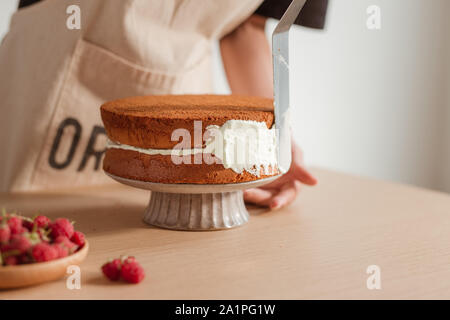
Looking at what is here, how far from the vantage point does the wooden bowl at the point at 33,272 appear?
510mm

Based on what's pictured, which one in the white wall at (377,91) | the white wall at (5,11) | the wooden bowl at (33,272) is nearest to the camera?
the wooden bowl at (33,272)

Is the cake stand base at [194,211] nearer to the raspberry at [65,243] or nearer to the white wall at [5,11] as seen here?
the raspberry at [65,243]

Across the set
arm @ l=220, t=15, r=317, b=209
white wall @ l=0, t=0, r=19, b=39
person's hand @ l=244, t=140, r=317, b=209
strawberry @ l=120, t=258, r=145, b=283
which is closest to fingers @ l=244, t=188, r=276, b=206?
person's hand @ l=244, t=140, r=317, b=209

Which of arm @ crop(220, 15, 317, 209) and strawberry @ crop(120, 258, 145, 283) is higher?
arm @ crop(220, 15, 317, 209)

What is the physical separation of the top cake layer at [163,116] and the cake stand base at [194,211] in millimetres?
93

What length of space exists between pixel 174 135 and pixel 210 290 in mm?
201

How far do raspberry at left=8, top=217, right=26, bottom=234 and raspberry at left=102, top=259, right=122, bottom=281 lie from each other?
0.29 ft

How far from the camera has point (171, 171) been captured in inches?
26.6

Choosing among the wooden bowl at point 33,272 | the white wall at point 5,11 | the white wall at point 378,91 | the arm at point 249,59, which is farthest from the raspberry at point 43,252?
the white wall at point 378,91

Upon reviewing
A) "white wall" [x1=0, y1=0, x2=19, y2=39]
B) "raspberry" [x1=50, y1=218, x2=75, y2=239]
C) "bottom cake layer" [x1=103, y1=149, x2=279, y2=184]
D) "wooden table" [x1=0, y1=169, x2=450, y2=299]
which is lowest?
"wooden table" [x1=0, y1=169, x2=450, y2=299]

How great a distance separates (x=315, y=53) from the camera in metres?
1.80

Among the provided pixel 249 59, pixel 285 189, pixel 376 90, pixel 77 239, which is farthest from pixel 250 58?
pixel 376 90

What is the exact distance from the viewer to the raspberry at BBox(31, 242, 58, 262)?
516 millimetres

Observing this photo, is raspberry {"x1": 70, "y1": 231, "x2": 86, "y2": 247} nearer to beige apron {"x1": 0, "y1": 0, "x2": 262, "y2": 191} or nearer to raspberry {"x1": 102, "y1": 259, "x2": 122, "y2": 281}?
raspberry {"x1": 102, "y1": 259, "x2": 122, "y2": 281}
